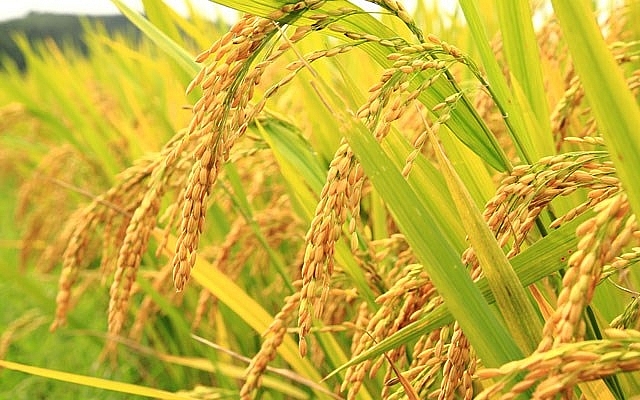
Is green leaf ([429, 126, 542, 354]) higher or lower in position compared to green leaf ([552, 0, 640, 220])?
lower

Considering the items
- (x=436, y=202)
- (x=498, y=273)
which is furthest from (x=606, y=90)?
(x=436, y=202)

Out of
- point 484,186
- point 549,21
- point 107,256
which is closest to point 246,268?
point 107,256

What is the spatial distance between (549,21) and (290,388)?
3.48 feet

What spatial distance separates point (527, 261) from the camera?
2.89 feet

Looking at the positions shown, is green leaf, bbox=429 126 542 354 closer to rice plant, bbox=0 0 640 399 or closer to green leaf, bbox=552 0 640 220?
rice plant, bbox=0 0 640 399

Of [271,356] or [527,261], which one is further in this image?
[271,356]

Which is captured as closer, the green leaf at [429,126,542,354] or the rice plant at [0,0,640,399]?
the rice plant at [0,0,640,399]

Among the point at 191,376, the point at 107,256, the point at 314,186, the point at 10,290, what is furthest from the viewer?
the point at 10,290

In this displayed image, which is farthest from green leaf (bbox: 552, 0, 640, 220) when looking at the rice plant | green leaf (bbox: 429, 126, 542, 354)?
green leaf (bbox: 429, 126, 542, 354)

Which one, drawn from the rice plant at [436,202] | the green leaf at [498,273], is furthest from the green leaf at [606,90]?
the green leaf at [498,273]

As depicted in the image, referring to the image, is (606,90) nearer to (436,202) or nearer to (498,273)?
(498,273)

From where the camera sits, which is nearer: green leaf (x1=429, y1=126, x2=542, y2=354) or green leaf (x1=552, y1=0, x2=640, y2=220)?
Answer: green leaf (x1=552, y1=0, x2=640, y2=220)

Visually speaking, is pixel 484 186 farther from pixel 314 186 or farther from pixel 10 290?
pixel 10 290

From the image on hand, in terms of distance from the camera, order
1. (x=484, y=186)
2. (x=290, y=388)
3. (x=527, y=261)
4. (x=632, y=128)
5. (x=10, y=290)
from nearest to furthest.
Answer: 1. (x=632, y=128)
2. (x=527, y=261)
3. (x=484, y=186)
4. (x=290, y=388)
5. (x=10, y=290)
